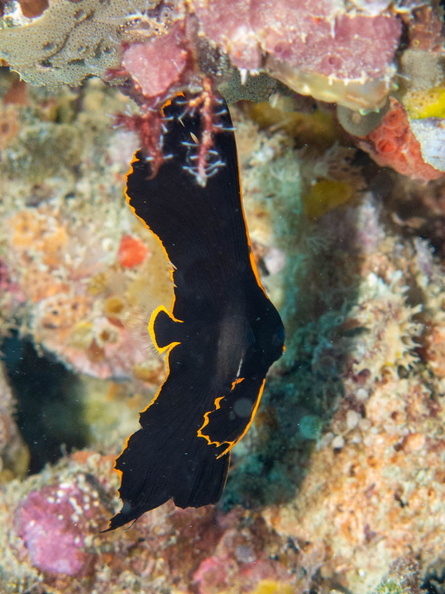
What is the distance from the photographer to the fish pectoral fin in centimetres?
220

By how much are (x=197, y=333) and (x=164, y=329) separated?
176 mm

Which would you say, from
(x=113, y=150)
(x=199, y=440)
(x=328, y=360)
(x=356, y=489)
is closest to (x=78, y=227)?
(x=113, y=150)

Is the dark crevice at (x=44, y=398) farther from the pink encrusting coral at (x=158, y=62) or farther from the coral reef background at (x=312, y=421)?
the pink encrusting coral at (x=158, y=62)

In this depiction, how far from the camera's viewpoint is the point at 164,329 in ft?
7.26

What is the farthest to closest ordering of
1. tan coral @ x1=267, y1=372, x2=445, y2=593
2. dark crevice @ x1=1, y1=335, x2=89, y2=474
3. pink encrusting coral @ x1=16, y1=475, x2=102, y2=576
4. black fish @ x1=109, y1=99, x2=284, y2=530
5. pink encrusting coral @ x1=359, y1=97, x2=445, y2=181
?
dark crevice @ x1=1, y1=335, x2=89, y2=474, pink encrusting coral @ x1=16, y1=475, x2=102, y2=576, tan coral @ x1=267, y1=372, x2=445, y2=593, pink encrusting coral @ x1=359, y1=97, x2=445, y2=181, black fish @ x1=109, y1=99, x2=284, y2=530

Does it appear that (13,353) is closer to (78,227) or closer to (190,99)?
(78,227)

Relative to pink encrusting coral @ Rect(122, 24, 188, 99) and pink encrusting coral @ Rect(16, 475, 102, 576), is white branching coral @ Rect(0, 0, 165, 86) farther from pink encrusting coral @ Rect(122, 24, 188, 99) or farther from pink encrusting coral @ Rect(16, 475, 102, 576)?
pink encrusting coral @ Rect(16, 475, 102, 576)

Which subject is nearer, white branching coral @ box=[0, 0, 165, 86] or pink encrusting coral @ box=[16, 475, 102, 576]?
white branching coral @ box=[0, 0, 165, 86]

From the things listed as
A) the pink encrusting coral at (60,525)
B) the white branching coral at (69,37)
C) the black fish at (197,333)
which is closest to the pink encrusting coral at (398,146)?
the black fish at (197,333)

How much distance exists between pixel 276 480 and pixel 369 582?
1.20 m

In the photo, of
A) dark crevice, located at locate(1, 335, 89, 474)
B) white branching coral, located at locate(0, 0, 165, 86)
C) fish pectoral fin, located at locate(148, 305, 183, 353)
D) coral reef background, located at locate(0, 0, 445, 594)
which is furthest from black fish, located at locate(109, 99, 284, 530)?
dark crevice, located at locate(1, 335, 89, 474)

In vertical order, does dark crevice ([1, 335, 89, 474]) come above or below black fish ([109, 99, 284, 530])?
A: below

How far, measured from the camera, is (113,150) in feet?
15.8

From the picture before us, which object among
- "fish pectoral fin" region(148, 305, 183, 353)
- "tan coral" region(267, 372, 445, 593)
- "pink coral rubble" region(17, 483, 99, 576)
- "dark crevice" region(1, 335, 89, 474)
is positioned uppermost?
"fish pectoral fin" region(148, 305, 183, 353)
